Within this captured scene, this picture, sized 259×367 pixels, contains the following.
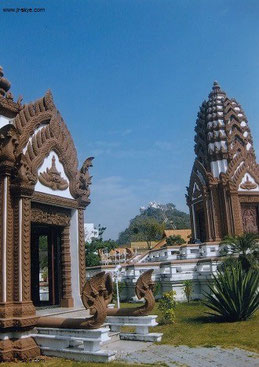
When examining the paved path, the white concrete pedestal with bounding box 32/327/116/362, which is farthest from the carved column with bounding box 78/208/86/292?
the paved path

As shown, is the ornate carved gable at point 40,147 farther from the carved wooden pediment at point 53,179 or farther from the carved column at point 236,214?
the carved column at point 236,214

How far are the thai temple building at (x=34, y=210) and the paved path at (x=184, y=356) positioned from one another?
2226 mm

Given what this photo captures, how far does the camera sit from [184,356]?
27.8ft

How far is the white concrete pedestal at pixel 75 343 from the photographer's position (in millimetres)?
8391

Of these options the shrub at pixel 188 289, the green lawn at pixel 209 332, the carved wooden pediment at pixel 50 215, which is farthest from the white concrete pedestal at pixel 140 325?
the shrub at pixel 188 289

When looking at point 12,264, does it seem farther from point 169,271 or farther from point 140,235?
point 140,235

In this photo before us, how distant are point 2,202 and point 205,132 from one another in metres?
22.8

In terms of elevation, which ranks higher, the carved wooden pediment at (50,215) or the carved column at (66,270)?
the carved wooden pediment at (50,215)

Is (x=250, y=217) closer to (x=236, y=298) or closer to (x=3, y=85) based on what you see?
(x=236, y=298)

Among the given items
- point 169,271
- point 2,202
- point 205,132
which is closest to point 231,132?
point 205,132

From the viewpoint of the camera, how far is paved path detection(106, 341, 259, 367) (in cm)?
787

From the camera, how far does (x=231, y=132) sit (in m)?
29.6

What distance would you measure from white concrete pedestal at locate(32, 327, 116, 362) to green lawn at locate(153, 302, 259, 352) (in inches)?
81.6

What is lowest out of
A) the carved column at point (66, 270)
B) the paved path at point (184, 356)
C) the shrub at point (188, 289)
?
the paved path at point (184, 356)
